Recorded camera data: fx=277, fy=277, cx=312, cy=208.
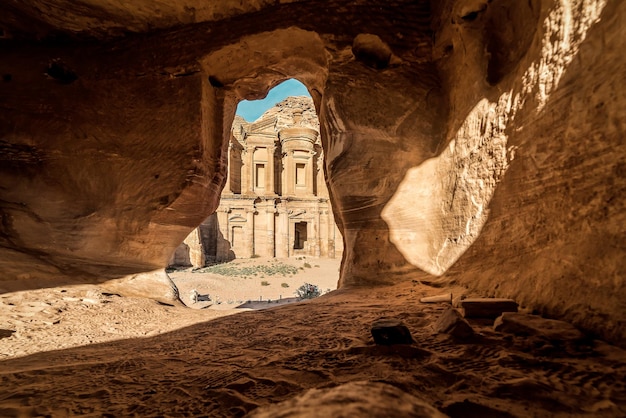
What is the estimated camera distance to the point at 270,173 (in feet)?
79.6

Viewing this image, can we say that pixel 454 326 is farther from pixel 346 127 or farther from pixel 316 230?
pixel 316 230

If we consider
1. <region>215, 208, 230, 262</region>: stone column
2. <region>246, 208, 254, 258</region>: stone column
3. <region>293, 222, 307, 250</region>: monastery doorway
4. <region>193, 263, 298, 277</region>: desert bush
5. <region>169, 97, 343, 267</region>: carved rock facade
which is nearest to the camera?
<region>193, 263, 298, 277</region>: desert bush

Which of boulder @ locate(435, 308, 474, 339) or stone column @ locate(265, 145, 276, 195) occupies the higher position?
stone column @ locate(265, 145, 276, 195)

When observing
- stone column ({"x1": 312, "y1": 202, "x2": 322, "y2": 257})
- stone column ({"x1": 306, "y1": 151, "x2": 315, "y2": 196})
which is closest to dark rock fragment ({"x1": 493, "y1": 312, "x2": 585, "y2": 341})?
stone column ({"x1": 312, "y1": 202, "x2": 322, "y2": 257})

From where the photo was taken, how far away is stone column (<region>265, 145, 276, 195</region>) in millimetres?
23906

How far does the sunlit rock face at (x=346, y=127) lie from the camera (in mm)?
2189

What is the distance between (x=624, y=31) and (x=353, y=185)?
3127 millimetres

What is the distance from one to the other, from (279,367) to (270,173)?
76.3ft

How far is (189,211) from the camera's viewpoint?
209 inches

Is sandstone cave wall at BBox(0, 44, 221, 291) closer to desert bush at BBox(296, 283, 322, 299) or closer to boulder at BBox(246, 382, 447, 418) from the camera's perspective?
boulder at BBox(246, 382, 447, 418)

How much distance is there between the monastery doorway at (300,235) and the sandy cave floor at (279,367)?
2103 centimetres

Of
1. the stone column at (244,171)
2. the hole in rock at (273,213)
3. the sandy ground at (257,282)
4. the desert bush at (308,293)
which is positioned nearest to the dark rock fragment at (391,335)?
the sandy ground at (257,282)

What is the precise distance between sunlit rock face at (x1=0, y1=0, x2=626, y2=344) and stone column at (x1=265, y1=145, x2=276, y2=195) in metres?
17.6

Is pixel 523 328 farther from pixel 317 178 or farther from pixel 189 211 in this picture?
pixel 317 178
